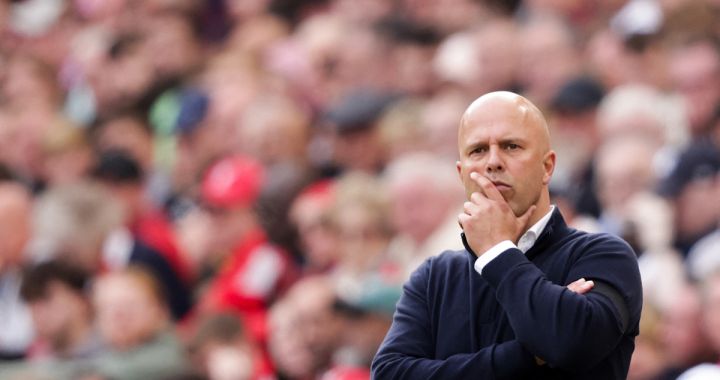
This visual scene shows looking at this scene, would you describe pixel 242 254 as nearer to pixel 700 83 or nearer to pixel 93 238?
pixel 93 238

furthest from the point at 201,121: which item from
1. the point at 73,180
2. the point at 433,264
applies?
the point at 433,264

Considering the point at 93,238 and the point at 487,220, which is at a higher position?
the point at 93,238

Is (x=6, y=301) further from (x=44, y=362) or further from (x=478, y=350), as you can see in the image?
(x=478, y=350)

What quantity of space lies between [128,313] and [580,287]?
14.1ft

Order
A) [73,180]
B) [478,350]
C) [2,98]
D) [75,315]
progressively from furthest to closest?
[2,98]
[73,180]
[75,315]
[478,350]

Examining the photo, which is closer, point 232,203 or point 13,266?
point 232,203

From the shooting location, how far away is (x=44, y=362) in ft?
24.0

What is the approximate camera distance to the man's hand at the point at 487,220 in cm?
323

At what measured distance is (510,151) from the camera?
3.30 meters

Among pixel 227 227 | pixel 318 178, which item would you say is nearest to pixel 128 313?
pixel 227 227

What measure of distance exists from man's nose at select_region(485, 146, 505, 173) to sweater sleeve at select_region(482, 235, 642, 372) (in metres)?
0.21

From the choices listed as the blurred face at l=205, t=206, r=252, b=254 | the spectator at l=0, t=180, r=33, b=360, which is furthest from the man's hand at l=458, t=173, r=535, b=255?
the spectator at l=0, t=180, r=33, b=360

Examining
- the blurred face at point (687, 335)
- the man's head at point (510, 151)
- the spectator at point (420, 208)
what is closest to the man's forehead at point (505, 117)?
the man's head at point (510, 151)

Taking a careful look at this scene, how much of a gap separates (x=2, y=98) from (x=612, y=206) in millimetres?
5934
